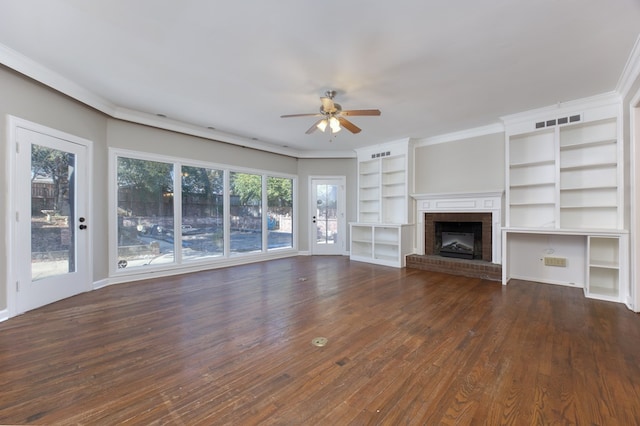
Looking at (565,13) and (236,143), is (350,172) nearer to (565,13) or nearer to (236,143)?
(236,143)

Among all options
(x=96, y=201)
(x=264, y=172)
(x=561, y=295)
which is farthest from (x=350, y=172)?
(x=96, y=201)

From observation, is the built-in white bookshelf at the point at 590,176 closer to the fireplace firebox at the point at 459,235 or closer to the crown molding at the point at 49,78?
the fireplace firebox at the point at 459,235

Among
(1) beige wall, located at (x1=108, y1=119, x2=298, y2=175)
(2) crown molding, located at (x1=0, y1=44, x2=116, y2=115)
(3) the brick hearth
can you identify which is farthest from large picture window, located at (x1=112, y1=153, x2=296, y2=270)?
(3) the brick hearth

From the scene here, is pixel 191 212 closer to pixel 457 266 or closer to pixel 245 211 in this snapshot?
pixel 245 211

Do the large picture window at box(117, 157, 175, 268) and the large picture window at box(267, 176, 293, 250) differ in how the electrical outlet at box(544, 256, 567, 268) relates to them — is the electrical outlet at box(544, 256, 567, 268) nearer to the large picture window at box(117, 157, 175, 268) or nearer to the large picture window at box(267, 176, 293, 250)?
the large picture window at box(267, 176, 293, 250)

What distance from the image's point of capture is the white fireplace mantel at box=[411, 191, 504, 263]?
15.6 ft

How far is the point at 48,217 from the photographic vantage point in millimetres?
3342

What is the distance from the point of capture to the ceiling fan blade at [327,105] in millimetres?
3326

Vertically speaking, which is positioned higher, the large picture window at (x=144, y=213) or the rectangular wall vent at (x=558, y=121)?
the rectangular wall vent at (x=558, y=121)

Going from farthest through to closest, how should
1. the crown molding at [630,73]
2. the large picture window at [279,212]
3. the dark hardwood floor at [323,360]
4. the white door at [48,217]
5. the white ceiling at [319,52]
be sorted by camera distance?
the large picture window at [279,212] → the white door at [48,217] → the crown molding at [630,73] → the white ceiling at [319,52] → the dark hardwood floor at [323,360]

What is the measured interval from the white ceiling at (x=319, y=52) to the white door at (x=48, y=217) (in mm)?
766

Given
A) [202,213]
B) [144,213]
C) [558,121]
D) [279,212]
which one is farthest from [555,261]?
[144,213]

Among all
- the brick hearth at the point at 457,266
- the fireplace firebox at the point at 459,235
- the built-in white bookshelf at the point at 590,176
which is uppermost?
the built-in white bookshelf at the point at 590,176

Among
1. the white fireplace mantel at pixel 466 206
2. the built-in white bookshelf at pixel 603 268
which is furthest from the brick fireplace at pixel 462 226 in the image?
the built-in white bookshelf at pixel 603 268
